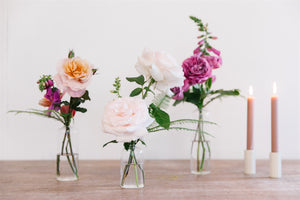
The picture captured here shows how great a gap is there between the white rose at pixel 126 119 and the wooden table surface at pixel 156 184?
0.17 meters

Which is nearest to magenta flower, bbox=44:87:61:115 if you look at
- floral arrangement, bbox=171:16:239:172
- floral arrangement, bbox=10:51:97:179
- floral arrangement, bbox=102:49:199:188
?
floral arrangement, bbox=10:51:97:179

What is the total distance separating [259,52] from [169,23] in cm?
40

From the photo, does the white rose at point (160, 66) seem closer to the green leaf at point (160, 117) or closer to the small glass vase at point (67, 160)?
the green leaf at point (160, 117)

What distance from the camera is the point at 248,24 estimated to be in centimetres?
133

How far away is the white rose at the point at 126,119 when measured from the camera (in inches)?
29.2

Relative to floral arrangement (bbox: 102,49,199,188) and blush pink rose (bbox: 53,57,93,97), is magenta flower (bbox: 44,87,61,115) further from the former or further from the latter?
floral arrangement (bbox: 102,49,199,188)

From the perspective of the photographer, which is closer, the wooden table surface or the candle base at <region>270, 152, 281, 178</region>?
the wooden table surface

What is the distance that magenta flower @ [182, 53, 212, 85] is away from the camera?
37.8 inches

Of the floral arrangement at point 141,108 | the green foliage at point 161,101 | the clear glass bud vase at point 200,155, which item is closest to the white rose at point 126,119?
the floral arrangement at point 141,108

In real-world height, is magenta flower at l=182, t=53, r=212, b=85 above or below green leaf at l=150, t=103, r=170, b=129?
above

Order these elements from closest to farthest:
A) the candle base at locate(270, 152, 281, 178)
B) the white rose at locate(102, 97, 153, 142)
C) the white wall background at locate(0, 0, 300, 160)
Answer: the white rose at locate(102, 97, 153, 142)
the candle base at locate(270, 152, 281, 178)
the white wall background at locate(0, 0, 300, 160)

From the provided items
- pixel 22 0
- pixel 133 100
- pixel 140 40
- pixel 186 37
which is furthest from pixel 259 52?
pixel 22 0

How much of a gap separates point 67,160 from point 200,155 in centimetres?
44

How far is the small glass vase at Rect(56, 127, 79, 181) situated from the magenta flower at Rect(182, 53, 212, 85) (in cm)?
40
